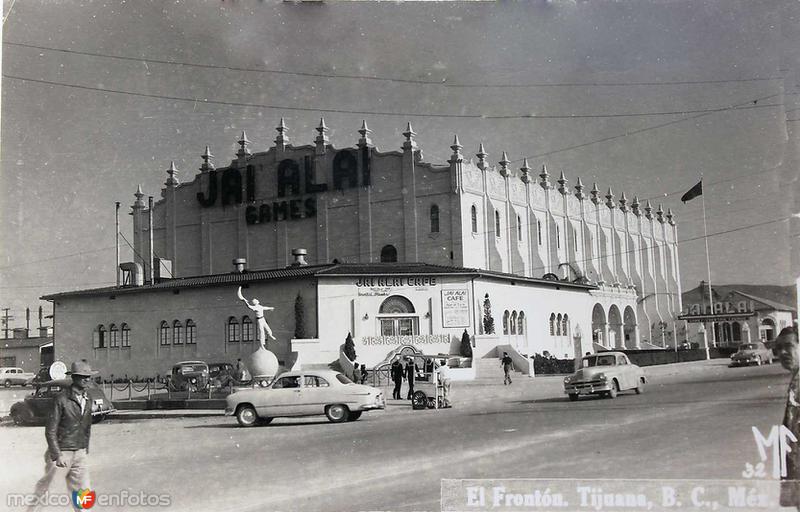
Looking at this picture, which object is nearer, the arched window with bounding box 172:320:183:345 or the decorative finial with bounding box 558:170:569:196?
the arched window with bounding box 172:320:183:345

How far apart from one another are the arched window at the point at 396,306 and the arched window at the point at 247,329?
6.48m

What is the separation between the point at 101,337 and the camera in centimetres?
3838

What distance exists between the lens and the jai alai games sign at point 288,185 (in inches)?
1748

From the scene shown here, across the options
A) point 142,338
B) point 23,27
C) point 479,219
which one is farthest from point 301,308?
point 23,27

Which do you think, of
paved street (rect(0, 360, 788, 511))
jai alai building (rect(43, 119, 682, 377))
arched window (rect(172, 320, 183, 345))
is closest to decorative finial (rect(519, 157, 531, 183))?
jai alai building (rect(43, 119, 682, 377))

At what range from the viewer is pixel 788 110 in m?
12.0

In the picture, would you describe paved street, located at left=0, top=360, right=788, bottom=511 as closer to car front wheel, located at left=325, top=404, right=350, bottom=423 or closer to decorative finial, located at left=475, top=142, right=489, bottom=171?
car front wheel, located at left=325, top=404, right=350, bottom=423

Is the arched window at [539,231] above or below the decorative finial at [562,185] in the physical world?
below

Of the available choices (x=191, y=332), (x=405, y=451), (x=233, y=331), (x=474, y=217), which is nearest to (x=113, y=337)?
(x=191, y=332)

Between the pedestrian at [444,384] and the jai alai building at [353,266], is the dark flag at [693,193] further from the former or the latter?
the jai alai building at [353,266]

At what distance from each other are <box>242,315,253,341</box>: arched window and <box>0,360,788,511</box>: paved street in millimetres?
17532

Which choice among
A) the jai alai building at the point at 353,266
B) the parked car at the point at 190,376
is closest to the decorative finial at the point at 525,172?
the jai alai building at the point at 353,266

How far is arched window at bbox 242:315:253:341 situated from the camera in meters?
37.6

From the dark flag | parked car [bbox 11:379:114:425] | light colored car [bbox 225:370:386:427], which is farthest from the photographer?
parked car [bbox 11:379:114:425]
